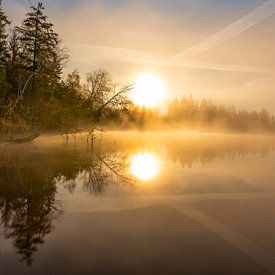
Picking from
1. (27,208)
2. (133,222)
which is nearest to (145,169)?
(27,208)

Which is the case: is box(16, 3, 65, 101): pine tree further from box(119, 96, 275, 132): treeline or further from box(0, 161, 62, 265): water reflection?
box(119, 96, 275, 132): treeline

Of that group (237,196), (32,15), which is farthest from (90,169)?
(32,15)

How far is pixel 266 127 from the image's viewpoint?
526 ft

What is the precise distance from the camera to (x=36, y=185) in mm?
16406

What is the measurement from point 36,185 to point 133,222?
659 cm

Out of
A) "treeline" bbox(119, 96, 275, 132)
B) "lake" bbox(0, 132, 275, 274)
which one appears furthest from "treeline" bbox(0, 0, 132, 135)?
"treeline" bbox(119, 96, 275, 132)

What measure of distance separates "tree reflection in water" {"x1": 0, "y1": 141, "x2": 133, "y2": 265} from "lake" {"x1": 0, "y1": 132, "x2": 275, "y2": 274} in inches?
1.4

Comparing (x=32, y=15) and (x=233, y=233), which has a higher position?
(x=32, y=15)

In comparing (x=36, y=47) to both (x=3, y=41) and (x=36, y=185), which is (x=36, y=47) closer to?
(x=3, y=41)

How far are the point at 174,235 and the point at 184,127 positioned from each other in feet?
416

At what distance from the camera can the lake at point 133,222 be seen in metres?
Answer: 8.46

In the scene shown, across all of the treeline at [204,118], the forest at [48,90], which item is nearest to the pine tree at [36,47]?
the forest at [48,90]

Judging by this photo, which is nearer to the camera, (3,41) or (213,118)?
(3,41)

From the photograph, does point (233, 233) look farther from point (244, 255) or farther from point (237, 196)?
point (237, 196)
